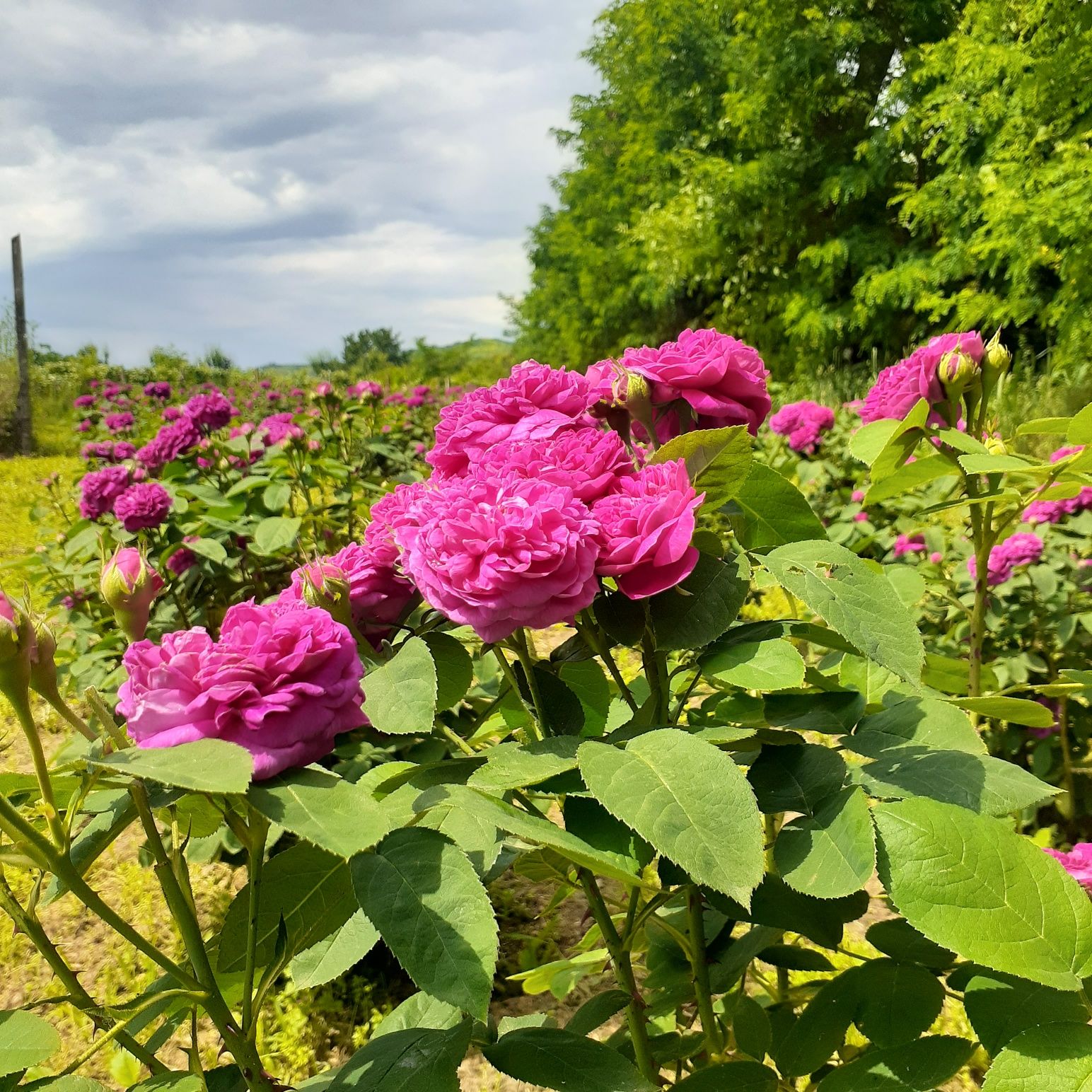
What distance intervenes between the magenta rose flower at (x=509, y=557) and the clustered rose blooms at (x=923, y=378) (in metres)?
0.42

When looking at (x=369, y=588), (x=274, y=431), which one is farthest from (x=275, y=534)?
(x=369, y=588)

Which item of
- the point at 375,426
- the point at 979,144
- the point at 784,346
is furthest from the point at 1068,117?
the point at 375,426

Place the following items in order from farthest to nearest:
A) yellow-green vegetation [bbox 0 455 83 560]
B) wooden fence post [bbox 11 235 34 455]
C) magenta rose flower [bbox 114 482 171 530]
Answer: wooden fence post [bbox 11 235 34 455], yellow-green vegetation [bbox 0 455 83 560], magenta rose flower [bbox 114 482 171 530]

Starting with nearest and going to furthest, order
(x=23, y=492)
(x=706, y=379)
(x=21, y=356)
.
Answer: (x=706, y=379) → (x=23, y=492) → (x=21, y=356)

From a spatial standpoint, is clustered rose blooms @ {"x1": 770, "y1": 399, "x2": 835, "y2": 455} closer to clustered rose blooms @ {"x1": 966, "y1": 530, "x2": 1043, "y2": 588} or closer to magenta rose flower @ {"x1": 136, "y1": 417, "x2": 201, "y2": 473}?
clustered rose blooms @ {"x1": 966, "y1": 530, "x2": 1043, "y2": 588}

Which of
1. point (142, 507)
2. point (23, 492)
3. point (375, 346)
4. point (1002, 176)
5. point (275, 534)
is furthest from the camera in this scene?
point (375, 346)

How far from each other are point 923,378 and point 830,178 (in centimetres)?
927

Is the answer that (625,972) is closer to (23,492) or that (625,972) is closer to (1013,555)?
(1013,555)

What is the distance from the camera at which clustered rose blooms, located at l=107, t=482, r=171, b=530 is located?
1.68 m

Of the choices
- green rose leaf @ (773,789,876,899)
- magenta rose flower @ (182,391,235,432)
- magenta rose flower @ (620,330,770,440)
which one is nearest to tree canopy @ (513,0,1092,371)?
magenta rose flower @ (182,391,235,432)

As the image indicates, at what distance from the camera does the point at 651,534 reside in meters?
0.44

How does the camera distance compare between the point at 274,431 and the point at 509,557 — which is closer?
the point at 509,557

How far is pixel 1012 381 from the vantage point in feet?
20.3

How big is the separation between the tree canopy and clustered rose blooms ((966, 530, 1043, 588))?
17.6 ft
